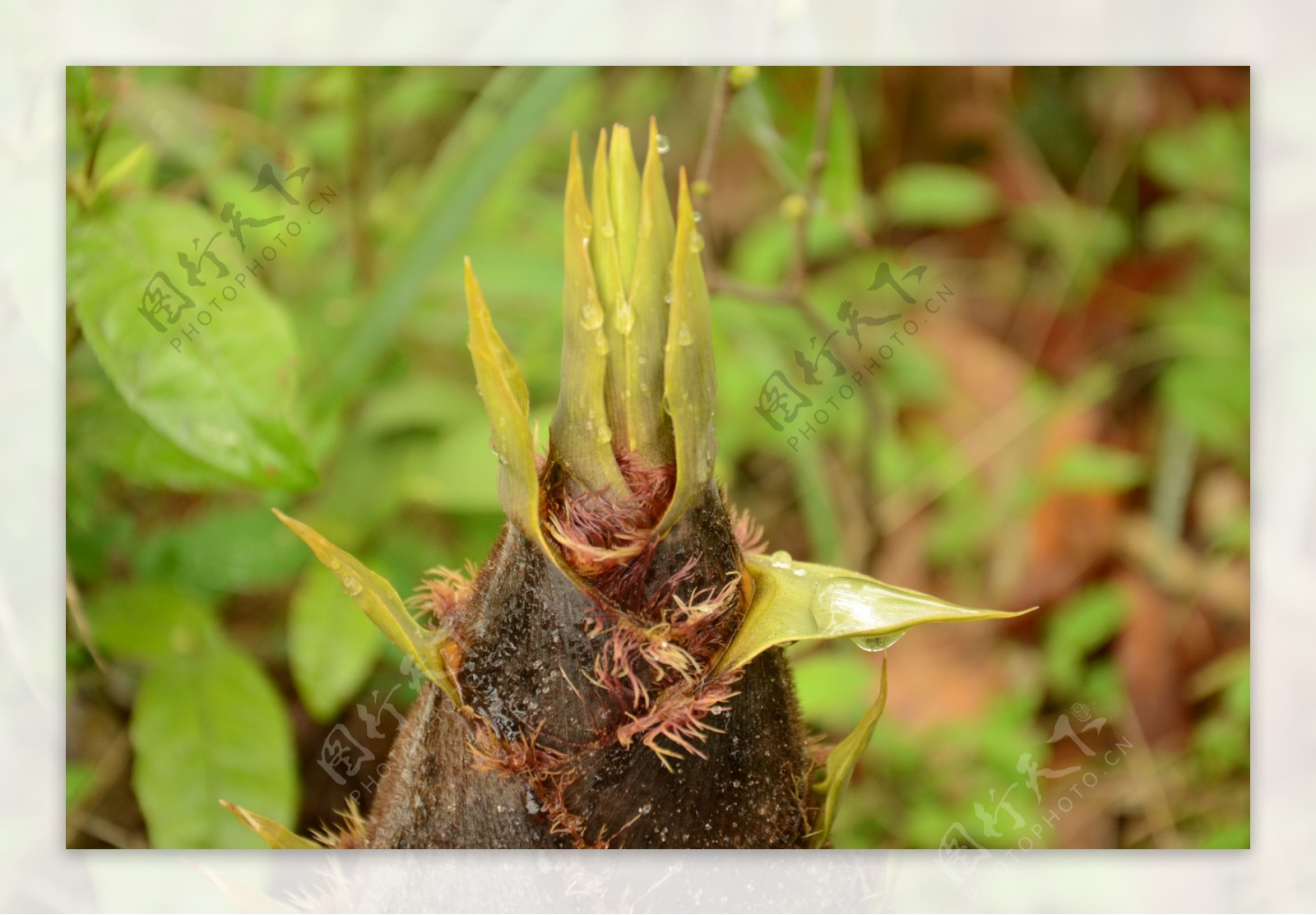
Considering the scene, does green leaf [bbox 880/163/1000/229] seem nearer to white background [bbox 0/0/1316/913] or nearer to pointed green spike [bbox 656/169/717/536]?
white background [bbox 0/0/1316/913]

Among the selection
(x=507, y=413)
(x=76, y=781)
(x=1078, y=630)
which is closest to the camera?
(x=507, y=413)

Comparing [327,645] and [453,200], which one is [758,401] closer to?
[453,200]

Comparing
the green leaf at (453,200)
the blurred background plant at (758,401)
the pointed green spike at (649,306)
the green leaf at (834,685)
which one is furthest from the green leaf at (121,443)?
the green leaf at (834,685)

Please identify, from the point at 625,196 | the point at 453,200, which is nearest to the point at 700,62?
the point at 453,200

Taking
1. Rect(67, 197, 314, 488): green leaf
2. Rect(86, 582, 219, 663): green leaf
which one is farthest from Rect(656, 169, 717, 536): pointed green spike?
Rect(86, 582, 219, 663): green leaf

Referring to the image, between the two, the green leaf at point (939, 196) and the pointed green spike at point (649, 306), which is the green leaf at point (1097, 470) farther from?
the pointed green spike at point (649, 306)

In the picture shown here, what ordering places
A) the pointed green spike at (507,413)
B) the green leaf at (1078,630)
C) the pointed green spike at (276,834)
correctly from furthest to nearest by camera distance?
the green leaf at (1078,630) → the pointed green spike at (276,834) → the pointed green spike at (507,413)
